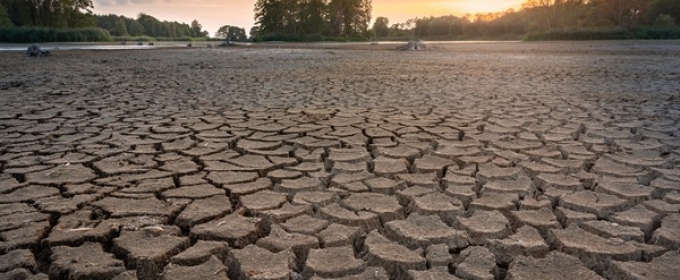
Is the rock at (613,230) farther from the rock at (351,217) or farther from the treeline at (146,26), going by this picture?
the treeline at (146,26)

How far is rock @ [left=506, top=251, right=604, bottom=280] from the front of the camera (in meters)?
1.50

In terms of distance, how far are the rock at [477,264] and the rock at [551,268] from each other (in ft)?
0.21

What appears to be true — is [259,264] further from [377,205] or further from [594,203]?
[594,203]

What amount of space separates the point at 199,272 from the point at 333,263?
17.6 inches

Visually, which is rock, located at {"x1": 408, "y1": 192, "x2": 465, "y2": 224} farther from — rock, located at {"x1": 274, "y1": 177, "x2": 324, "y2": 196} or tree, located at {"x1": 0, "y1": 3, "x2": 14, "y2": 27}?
tree, located at {"x1": 0, "y1": 3, "x2": 14, "y2": 27}

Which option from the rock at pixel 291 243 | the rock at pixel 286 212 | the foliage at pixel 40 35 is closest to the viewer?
the rock at pixel 291 243

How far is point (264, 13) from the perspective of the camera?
56031mm

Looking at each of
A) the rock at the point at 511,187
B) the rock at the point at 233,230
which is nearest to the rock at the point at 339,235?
the rock at the point at 233,230

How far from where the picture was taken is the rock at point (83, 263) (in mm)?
1510

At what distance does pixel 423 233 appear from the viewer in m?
1.81

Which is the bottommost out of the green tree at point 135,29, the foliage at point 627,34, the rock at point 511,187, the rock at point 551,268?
the rock at point 551,268

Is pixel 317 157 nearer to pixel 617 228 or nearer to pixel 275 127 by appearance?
pixel 275 127

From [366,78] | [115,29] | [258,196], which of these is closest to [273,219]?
[258,196]

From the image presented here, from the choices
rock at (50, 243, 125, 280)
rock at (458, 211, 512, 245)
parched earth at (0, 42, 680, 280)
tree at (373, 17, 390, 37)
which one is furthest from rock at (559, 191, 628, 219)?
tree at (373, 17, 390, 37)
